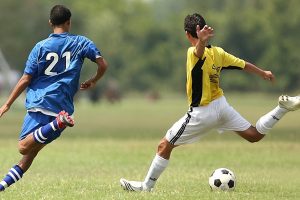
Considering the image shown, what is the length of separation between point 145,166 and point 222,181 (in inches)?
182

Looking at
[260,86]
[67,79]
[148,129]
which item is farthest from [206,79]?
[260,86]

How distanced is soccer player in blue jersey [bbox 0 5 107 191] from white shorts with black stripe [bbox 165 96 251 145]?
1.21 m

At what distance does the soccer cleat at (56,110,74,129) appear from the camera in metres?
10.3

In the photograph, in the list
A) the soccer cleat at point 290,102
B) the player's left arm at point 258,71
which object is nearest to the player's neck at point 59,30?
the player's left arm at point 258,71

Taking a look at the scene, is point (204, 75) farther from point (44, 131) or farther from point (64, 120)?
point (44, 131)

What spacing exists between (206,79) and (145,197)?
1.68 meters

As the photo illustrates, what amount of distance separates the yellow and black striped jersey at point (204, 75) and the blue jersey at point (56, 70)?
1140mm

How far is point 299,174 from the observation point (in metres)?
14.8

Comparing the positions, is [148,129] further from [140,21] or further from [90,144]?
[140,21]

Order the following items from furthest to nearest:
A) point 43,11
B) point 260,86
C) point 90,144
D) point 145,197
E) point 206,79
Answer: point 260,86, point 43,11, point 90,144, point 206,79, point 145,197

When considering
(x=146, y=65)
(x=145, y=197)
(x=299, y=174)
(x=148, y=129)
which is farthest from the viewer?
(x=146, y=65)

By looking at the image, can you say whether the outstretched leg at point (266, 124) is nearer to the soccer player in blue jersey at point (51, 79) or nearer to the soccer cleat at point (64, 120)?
the soccer player in blue jersey at point (51, 79)

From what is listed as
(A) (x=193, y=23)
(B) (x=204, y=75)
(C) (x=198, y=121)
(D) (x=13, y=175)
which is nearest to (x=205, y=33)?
(A) (x=193, y=23)

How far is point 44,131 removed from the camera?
414 inches
